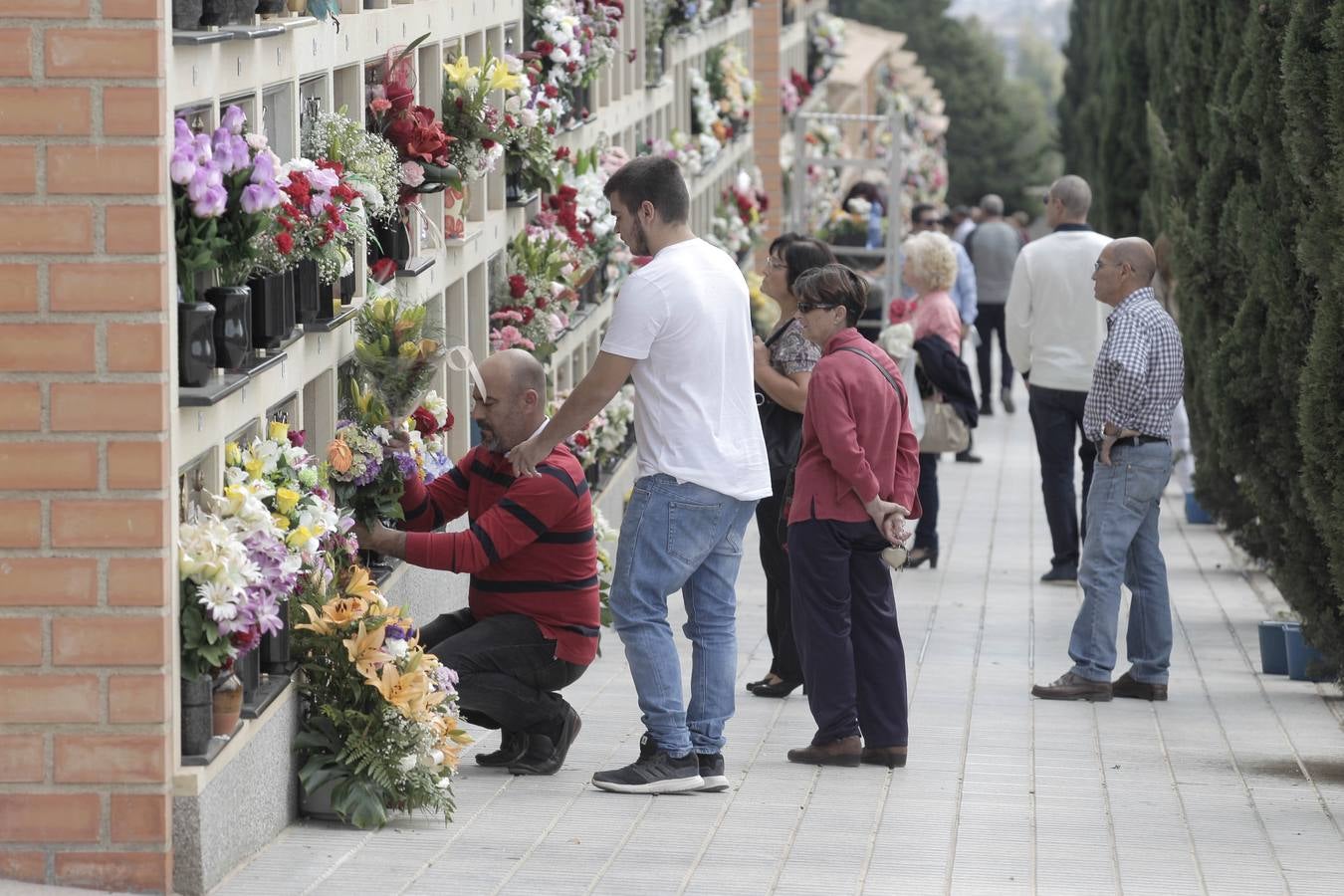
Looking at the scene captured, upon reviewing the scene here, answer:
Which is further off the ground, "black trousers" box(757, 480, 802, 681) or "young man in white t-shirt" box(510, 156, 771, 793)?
"young man in white t-shirt" box(510, 156, 771, 793)

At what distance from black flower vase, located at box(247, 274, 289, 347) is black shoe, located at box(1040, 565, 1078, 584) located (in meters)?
6.42

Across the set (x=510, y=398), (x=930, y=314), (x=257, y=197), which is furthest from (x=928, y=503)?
(x=257, y=197)

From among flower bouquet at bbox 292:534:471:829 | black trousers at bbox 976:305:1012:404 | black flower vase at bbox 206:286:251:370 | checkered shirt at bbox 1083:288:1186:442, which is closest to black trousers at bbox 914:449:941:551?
checkered shirt at bbox 1083:288:1186:442

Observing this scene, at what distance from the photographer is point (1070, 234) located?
10.2 m

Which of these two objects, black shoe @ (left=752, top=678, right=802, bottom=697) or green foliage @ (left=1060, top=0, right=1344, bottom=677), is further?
black shoe @ (left=752, top=678, right=802, bottom=697)

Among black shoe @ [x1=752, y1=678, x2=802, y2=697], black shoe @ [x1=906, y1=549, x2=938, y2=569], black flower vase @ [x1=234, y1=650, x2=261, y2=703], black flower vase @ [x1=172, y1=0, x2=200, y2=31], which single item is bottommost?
black shoe @ [x1=906, y1=549, x2=938, y2=569]

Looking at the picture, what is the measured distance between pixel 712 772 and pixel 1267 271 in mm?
2712

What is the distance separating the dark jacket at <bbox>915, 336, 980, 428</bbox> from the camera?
10664mm

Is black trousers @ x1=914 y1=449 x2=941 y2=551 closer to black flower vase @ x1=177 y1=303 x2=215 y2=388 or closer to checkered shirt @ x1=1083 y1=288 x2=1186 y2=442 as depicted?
checkered shirt @ x1=1083 y1=288 x2=1186 y2=442

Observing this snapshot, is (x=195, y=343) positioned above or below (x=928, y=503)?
above

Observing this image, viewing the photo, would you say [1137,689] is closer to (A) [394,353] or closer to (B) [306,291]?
(A) [394,353]

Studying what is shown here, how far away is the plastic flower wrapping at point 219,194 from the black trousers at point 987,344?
13637mm

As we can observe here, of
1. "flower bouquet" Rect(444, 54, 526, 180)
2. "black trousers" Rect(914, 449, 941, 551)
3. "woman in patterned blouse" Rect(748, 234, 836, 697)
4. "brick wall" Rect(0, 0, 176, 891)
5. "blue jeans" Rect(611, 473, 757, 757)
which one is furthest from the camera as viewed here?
"black trousers" Rect(914, 449, 941, 551)

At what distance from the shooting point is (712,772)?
605cm
